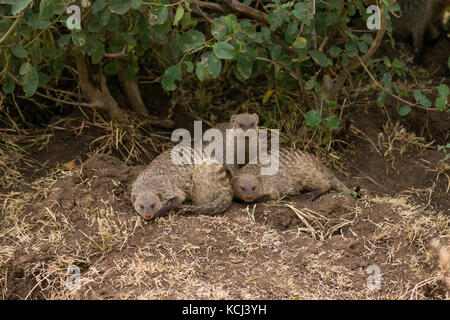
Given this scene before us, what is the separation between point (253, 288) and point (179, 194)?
3.30 feet

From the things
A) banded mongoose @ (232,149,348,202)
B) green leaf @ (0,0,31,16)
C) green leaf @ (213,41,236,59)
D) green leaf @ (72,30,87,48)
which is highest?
green leaf @ (0,0,31,16)

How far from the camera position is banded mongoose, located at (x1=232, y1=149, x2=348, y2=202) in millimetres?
3818

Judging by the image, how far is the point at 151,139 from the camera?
14.5ft

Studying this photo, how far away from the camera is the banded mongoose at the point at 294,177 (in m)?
3.82

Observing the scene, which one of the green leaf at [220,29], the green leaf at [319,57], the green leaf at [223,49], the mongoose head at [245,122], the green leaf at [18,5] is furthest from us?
the mongoose head at [245,122]

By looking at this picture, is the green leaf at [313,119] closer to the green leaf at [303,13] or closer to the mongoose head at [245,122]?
the mongoose head at [245,122]

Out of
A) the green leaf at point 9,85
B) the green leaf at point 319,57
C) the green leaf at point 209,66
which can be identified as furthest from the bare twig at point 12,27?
the green leaf at point 319,57

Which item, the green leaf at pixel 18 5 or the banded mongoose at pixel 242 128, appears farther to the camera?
the banded mongoose at pixel 242 128

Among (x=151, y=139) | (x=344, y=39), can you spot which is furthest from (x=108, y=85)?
(x=344, y=39)

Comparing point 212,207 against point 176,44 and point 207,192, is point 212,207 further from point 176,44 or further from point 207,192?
point 176,44

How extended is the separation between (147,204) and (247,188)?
2.15 feet

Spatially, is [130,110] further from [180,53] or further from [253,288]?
[253,288]

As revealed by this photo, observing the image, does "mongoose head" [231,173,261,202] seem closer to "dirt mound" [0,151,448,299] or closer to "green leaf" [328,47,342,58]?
"dirt mound" [0,151,448,299]

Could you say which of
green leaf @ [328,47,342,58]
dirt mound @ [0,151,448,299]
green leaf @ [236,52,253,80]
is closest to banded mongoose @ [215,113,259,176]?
green leaf @ [236,52,253,80]
